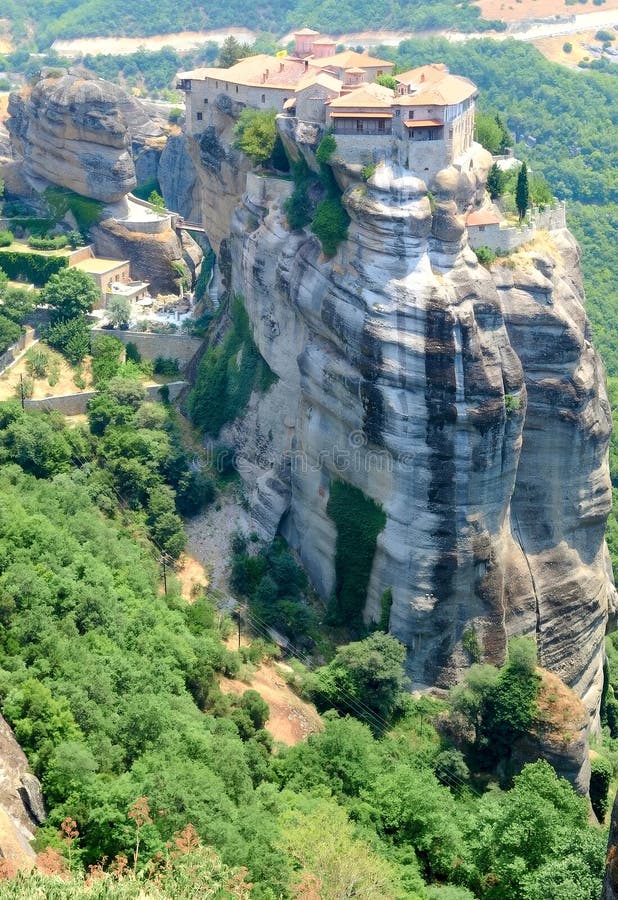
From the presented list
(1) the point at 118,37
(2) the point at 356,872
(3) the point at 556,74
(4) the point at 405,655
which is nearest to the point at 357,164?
(4) the point at 405,655

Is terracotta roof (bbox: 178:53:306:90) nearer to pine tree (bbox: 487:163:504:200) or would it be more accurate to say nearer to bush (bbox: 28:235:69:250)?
pine tree (bbox: 487:163:504:200)

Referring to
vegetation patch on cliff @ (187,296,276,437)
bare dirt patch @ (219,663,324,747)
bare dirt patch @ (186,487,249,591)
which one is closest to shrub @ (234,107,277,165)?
vegetation patch on cliff @ (187,296,276,437)

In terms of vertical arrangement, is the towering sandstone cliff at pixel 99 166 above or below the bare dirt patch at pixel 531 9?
above

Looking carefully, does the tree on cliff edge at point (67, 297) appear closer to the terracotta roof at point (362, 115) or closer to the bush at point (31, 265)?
the bush at point (31, 265)

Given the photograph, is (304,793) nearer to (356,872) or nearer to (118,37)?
(356,872)

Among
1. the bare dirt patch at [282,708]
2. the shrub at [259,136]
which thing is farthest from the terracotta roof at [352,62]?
the bare dirt patch at [282,708]

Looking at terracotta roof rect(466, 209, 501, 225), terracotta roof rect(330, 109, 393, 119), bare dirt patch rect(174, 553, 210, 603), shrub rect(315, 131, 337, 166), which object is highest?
terracotta roof rect(330, 109, 393, 119)

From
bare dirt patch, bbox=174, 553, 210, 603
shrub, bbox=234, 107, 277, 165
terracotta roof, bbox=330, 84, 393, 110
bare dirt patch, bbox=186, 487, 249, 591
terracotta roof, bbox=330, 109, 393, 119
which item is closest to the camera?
terracotta roof, bbox=330, 109, 393, 119
